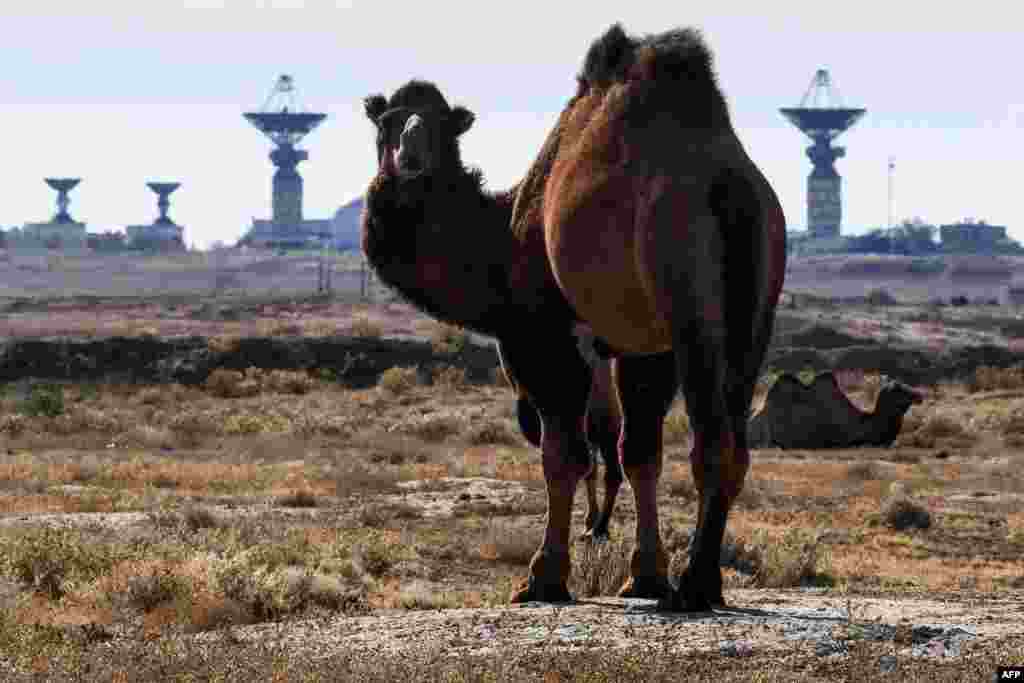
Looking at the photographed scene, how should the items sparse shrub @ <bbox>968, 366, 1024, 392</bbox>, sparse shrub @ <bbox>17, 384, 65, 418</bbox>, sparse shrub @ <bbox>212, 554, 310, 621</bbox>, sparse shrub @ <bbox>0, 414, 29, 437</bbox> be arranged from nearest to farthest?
sparse shrub @ <bbox>212, 554, 310, 621</bbox> < sparse shrub @ <bbox>0, 414, 29, 437</bbox> < sparse shrub @ <bbox>17, 384, 65, 418</bbox> < sparse shrub @ <bbox>968, 366, 1024, 392</bbox>

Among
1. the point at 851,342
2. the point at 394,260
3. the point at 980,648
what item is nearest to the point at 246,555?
the point at 394,260

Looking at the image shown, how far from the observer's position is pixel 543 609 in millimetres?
12789

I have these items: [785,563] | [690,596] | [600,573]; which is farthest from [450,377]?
[690,596]

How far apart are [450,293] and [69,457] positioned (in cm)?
2128

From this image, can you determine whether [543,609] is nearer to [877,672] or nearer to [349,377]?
[877,672]

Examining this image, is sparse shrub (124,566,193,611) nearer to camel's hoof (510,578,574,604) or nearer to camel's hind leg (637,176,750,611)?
camel's hoof (510,578,574,604)

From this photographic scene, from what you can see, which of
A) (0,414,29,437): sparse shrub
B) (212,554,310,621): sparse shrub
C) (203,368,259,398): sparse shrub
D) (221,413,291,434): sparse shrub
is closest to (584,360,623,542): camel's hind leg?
(212,554,310,621): sparse shrub

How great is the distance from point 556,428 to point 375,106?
254cm

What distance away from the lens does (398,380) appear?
58.7 metres

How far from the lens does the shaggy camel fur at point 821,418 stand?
38.2 metres

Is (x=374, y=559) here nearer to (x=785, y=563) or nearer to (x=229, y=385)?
(x=785, y=563)

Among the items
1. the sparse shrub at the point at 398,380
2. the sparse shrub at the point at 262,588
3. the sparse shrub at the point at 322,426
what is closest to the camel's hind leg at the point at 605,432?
the sparse shrub at the point at 262,588

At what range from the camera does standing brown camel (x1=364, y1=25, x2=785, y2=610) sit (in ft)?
39.9

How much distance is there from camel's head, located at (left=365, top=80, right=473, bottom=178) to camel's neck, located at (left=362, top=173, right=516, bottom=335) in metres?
0.14
